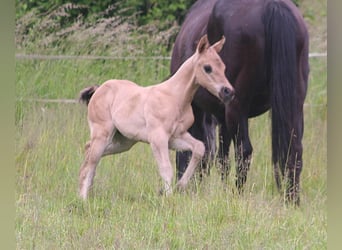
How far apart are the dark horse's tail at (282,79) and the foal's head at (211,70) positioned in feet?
1.35

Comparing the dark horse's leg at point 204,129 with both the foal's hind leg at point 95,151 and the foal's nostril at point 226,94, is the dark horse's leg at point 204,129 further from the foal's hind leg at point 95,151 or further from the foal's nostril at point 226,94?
the foal's nostril at point 226,94

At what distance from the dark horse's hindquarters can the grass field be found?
213 mm

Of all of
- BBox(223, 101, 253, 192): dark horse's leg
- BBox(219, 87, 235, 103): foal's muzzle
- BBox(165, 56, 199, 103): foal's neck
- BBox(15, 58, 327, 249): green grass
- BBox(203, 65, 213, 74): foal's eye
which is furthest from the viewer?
BBox(223, 101, 253, 192): dark horse's leg

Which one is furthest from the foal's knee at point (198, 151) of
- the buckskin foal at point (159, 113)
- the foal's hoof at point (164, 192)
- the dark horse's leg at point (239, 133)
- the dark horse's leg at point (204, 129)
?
the dark horse's leg at point (204, 129)

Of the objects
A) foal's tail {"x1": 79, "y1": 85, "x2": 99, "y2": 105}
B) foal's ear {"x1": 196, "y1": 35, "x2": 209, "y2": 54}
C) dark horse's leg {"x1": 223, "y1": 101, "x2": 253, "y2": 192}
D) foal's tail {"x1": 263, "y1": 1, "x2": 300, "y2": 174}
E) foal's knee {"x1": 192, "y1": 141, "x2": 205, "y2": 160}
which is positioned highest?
foal's ear {"x1": 196, "y1": 35, "x2": 209, "y2": 54}

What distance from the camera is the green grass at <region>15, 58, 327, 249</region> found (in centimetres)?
315

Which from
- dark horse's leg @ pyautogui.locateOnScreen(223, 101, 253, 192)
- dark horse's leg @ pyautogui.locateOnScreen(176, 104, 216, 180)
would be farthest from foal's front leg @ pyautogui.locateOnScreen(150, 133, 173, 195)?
dark horse's leg @ pyautogui.locateOnScreen(176, 104, 216, 180)

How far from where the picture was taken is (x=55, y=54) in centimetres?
788

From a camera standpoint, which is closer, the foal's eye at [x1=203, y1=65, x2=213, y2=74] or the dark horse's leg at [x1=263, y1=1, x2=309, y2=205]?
the foal's eye at [x1=203, y1=65, x2=213, y2=74]

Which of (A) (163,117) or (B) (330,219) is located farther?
(A) (163,117)

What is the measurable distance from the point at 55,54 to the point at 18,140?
2433mm

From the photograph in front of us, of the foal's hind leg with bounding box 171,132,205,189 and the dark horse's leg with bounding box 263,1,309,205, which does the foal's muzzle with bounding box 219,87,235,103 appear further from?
the dark horse's leg with bounding box 263,1,309,205

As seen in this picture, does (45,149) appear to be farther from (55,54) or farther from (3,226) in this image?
(3,226)

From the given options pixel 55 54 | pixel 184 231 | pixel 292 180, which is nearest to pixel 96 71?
pixel 55 54
